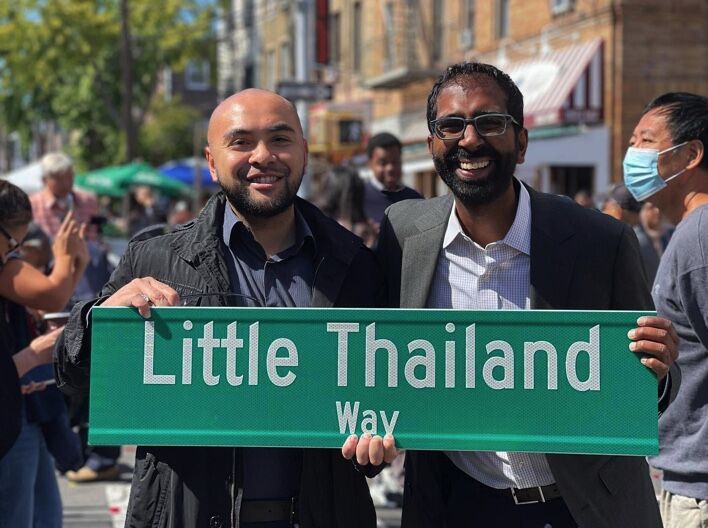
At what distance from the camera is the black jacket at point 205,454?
3.23 metres

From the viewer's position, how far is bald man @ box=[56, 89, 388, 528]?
10.6 feet

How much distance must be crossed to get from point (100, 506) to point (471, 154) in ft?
18.6

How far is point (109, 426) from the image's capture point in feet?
10.5

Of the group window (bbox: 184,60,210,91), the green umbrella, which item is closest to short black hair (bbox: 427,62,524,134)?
the green umbrella

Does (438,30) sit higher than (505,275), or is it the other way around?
(438,30)

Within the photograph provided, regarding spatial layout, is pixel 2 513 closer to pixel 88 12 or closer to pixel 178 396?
pixel 178 396

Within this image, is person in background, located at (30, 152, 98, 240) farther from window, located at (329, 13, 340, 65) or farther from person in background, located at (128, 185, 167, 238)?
window, located at (329, 13, 340, 65)

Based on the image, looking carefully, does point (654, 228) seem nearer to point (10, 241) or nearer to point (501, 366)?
point (10, 241)

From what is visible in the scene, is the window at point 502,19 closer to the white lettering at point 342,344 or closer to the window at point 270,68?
the window at point 270,68

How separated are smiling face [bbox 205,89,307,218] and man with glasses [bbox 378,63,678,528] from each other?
0.41m

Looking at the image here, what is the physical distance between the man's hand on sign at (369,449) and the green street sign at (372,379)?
42 millimetres

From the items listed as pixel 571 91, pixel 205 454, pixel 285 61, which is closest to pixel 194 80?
pixel 285 61

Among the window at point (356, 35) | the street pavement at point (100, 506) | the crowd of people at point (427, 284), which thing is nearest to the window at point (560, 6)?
the window at point (356, 35)

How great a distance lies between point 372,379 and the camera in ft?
10.4
